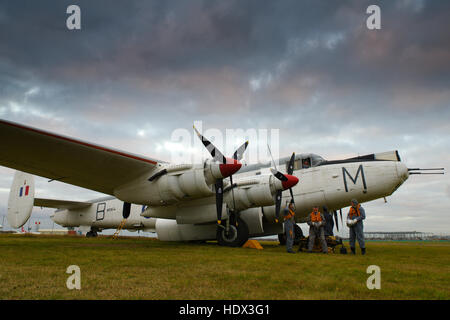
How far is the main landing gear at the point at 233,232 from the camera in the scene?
1130 centimetres

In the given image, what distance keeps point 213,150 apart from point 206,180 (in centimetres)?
109

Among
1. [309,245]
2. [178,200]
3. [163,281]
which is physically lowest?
[309,245]

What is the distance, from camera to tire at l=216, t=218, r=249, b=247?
444 inches

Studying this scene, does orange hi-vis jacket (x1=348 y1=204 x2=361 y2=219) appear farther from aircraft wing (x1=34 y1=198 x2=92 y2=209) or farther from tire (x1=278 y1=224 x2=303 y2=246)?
aircraft wing (x1=34 y1=198 x2=92 y2=209)

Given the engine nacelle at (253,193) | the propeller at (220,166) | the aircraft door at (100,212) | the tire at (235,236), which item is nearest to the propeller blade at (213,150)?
the propeller at (220,166)

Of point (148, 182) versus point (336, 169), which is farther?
point (336, 169)

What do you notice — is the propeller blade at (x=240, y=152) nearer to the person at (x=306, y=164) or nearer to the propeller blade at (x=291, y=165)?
the propeller blade at (x=291, y=165)

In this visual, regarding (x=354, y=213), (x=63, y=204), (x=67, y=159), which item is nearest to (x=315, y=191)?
(x=354, y=213)

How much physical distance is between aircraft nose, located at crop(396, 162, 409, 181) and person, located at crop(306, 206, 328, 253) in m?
4.28

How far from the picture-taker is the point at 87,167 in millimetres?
10305

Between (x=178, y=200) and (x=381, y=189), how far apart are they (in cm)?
797

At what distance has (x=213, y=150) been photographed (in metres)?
10.5

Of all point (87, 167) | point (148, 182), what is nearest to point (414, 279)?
point (148, 182)
